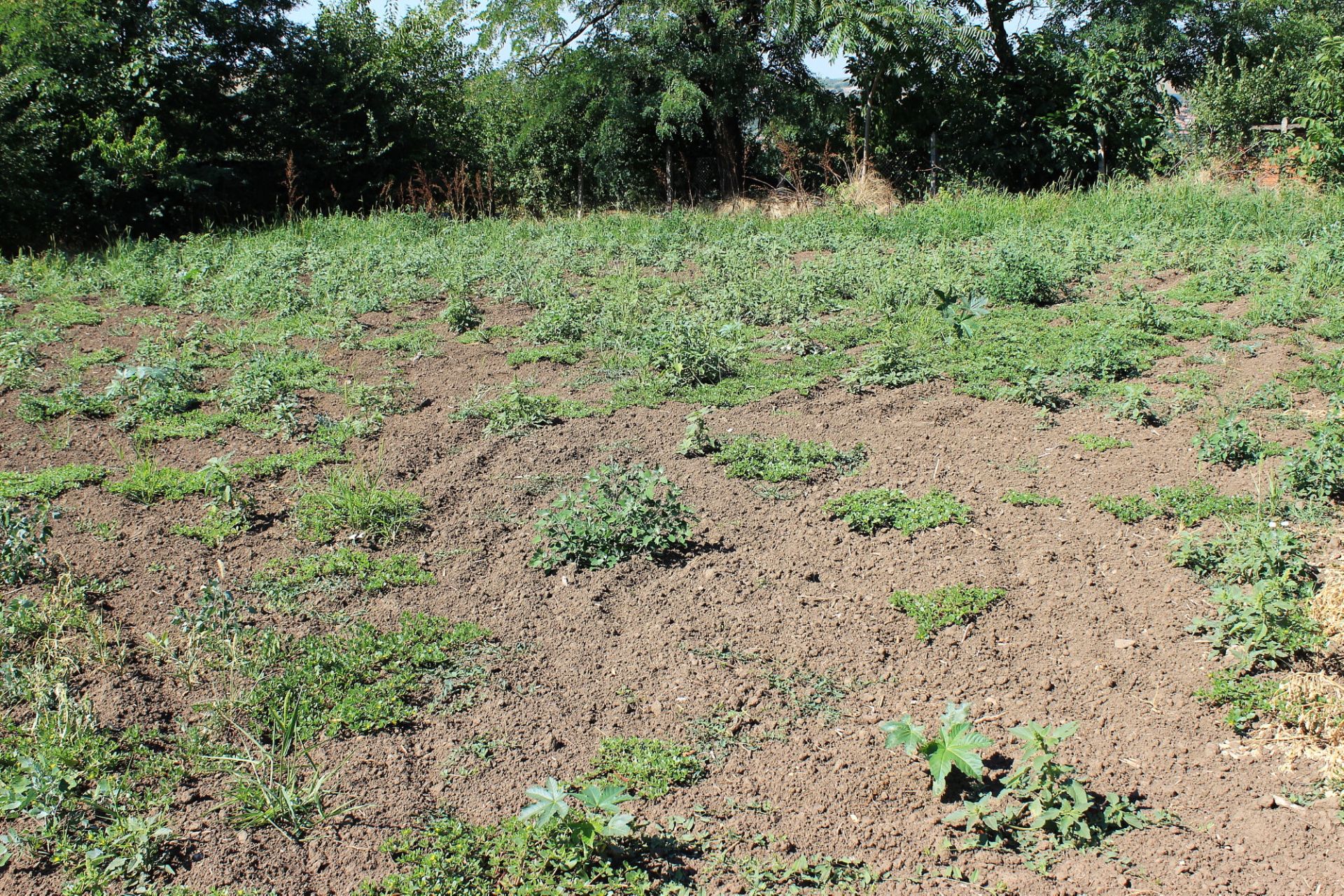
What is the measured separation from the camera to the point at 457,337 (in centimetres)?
782

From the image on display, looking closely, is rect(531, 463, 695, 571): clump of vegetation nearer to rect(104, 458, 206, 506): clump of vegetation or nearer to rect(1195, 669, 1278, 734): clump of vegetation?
rect(104, 458, 206, 506): clump of vegetation

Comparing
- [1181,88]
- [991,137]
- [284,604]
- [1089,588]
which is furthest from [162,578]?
[1181,88]

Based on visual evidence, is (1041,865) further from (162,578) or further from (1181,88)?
(1181,88)

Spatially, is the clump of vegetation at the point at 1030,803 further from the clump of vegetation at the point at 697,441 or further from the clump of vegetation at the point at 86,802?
the clump of vegetation at the point at 697,441

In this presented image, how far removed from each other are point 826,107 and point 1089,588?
1340 centimetres

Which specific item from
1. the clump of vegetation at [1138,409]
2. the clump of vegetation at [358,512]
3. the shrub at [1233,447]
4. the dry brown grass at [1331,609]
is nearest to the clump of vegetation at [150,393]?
the clump of vegetation at [358,512]

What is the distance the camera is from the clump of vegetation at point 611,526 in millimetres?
4332

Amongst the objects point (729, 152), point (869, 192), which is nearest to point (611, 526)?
point (869, 192)

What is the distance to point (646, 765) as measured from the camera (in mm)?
3199

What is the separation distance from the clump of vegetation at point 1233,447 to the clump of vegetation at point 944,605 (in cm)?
162

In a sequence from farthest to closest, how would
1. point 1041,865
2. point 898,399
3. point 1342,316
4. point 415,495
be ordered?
point 1342,316 → point 898,399 → point 415,495 → point 1041,865

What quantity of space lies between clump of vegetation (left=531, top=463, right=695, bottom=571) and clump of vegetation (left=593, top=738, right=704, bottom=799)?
112 cm

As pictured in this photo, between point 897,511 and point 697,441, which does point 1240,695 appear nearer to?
point 897,511

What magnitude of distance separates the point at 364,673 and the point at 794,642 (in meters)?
1.62
